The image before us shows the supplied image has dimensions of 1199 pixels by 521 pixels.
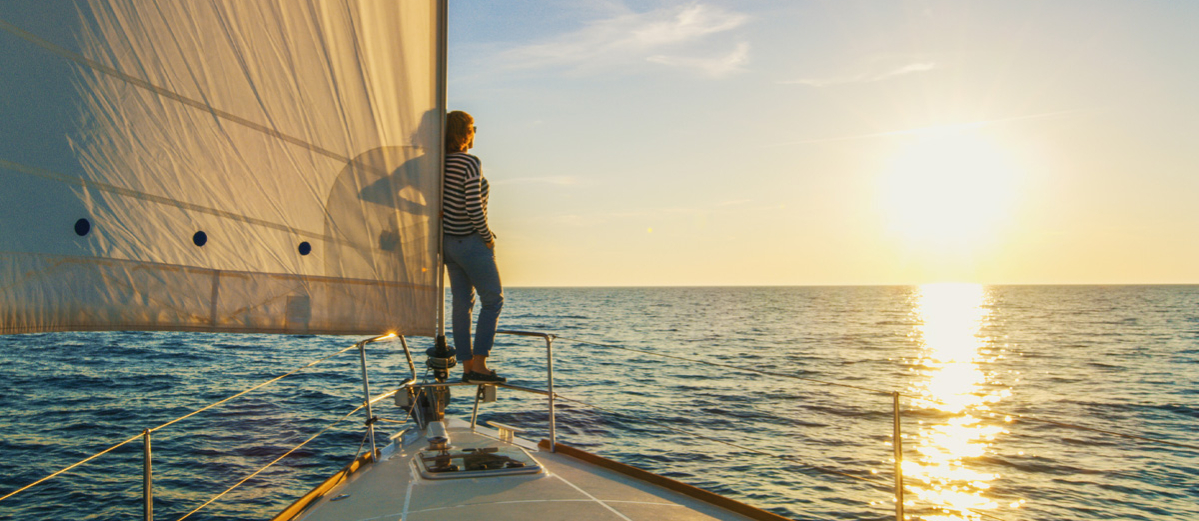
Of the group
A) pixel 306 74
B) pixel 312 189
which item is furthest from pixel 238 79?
pixel 312 189

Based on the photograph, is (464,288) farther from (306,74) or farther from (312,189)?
(306,74)

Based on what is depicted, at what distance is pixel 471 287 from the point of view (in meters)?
3.78

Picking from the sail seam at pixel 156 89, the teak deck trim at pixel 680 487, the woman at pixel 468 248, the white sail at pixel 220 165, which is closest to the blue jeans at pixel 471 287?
the woman at pixel 468 248

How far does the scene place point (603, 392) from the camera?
14.1m

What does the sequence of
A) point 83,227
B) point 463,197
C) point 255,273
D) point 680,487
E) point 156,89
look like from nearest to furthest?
point 83,227
point 156,89
point 255,273
point 680,487
point 463,197

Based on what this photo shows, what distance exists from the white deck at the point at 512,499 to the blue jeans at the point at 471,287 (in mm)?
715

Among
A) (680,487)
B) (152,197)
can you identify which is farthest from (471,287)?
(152,197)

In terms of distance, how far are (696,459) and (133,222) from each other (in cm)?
776

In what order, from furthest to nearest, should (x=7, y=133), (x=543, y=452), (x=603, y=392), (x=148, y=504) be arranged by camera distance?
(x=603, y=392)
(x=543, y=452)
(x=148, y=504)
(x=7, y=133)

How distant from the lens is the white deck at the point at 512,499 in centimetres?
255

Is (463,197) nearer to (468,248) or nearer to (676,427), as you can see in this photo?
(468,248)

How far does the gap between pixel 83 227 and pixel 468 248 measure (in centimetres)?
167

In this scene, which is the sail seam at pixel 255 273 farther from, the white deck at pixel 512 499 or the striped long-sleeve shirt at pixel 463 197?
the white deck at pixel 512 499

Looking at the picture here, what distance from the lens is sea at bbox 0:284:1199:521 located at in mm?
7402
